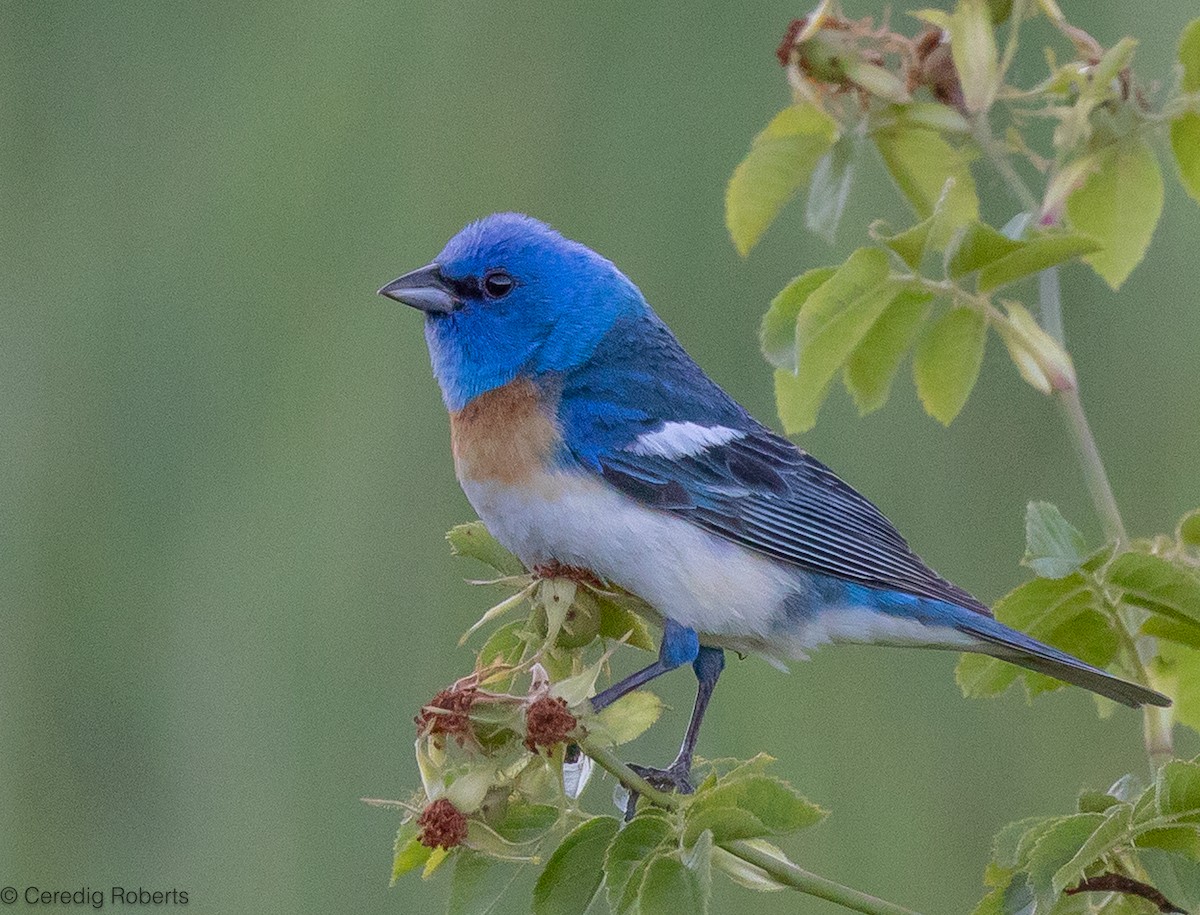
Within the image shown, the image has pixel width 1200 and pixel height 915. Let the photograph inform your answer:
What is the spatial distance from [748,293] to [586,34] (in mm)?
617

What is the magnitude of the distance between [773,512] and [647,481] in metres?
0.18

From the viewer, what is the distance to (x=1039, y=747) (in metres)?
2.88

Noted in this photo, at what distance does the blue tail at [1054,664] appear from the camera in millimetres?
1474

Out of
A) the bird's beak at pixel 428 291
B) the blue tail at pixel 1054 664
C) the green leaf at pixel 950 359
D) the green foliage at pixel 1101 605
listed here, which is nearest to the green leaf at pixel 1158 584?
the green foliage at pixel 1101 605

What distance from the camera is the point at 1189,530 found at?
1505 mm

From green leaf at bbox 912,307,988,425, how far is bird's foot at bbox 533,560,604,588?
1.38ft

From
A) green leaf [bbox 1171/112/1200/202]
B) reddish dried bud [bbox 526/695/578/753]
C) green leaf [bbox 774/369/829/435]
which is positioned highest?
green leaf [bbox 1171/112/1200/202]

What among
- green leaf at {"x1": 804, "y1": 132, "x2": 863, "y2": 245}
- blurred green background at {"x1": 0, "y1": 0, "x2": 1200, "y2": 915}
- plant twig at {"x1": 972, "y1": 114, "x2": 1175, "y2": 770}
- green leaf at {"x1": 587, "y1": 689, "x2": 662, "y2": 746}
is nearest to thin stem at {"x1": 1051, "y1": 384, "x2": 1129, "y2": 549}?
Result: plant twig at {"x1": 972, "y1": 114, "x2": 1175, "y2": 770}

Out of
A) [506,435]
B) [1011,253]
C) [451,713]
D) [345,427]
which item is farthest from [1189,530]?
[345,427]

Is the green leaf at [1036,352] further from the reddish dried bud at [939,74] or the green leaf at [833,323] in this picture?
the reddish dried bud at [939,74]

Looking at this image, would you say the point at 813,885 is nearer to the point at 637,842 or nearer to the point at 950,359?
the point at 637,842

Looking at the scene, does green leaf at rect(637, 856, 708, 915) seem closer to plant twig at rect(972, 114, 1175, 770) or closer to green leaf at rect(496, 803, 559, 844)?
green leaf at rect(496, 803, 559, 844)

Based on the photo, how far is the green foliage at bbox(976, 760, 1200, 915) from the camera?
3.87ft

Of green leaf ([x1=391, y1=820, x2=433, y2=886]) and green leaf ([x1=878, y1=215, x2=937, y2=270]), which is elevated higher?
green leaf ([x1=878, y1=215, x2=937, y2=270])
